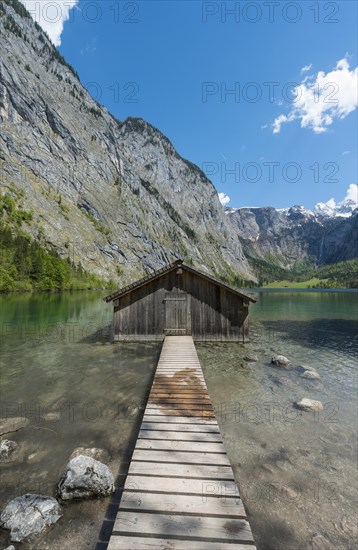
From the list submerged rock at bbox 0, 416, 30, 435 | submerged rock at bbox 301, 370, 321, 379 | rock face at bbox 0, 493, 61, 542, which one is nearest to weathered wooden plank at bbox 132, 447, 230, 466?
rock face at bbox 0, 493, 61, 542

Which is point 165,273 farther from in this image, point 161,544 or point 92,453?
point 161,544

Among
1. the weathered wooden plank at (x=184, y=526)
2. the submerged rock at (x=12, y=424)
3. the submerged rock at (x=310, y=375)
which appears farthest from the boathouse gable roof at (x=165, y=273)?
the weathered wooden plank at (x=184, y=526)

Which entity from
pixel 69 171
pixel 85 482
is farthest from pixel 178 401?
pixel 69 171

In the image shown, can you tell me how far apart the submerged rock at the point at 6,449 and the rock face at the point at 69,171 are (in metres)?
89.2

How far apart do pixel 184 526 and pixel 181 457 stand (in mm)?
1826

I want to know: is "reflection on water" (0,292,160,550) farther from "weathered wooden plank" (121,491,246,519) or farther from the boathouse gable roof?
the boathouse gable roof

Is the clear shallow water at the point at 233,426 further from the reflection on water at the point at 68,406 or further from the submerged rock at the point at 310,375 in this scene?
the submerged rock at the point at 310,375

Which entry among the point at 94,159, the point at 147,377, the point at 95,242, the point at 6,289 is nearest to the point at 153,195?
the point at 94,159

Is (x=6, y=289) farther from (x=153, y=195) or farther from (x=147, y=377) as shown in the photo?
(x=153, y=195)

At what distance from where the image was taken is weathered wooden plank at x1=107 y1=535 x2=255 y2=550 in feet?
12.3

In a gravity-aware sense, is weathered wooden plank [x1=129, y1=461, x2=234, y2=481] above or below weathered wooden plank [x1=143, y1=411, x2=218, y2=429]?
below

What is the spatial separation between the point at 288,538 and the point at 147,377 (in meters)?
9.59

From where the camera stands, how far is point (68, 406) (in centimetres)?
1056

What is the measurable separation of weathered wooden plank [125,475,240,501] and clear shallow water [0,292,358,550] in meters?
1.02
